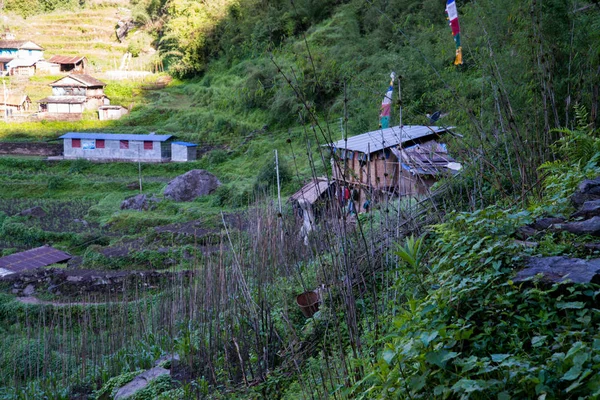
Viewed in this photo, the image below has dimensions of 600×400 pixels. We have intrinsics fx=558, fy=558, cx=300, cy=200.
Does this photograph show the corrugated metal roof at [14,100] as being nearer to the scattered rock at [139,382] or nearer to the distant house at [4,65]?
the distant house at [4,65]

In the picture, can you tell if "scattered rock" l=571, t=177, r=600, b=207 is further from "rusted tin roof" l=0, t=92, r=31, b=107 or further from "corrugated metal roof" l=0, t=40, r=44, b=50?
"corrugated metal roof" l=0, t=40, r=44, b=50

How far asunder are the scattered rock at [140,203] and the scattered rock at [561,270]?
13516 mm

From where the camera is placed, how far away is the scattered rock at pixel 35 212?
564 inches

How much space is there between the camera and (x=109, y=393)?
466 centimetres

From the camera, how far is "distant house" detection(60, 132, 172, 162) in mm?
19484

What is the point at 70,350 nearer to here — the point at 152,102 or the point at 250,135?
the point at 250,135

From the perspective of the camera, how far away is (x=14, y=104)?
23141 mm

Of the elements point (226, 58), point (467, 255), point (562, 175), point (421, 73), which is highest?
point (226, 58)

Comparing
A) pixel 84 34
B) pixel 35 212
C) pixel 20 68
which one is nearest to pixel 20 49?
pixel 20 68

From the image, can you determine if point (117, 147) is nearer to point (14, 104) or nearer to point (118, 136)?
point (118, 136)

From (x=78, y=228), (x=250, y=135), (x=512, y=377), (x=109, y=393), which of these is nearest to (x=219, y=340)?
(x=109, y=393)

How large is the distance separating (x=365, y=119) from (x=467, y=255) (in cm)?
989

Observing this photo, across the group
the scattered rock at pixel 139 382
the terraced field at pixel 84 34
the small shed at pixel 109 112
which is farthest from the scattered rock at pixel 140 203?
the terraced field at pixel 84 34

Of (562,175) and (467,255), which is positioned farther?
(562,175)
